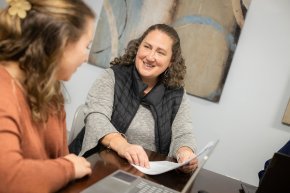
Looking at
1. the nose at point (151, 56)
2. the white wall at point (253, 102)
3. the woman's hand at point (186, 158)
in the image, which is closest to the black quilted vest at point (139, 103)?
the nose at point (151, 56)

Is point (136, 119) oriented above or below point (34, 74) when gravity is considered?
below

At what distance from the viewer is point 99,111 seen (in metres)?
1.57

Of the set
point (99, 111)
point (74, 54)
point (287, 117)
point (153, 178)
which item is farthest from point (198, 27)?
point (74, 54)

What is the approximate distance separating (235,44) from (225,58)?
13cm

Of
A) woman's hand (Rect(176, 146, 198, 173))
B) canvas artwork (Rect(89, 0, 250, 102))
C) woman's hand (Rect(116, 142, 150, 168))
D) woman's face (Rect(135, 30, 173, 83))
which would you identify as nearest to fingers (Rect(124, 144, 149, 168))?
woman's hand (Rect(116, 142, 150, 168))

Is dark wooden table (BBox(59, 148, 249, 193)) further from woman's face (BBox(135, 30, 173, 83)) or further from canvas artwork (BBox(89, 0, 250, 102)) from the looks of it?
canvas artwork (BBox(89, 0, 250, 102))

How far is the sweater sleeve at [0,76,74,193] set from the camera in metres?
0.76

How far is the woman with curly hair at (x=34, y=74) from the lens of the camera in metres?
0.78

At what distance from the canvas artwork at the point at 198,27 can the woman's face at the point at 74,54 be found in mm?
1820

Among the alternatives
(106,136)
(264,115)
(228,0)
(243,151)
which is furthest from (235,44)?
(106,136)

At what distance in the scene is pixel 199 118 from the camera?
2795mm

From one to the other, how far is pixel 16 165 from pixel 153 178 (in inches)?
20.5

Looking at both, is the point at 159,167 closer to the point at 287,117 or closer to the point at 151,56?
the point at 151,56

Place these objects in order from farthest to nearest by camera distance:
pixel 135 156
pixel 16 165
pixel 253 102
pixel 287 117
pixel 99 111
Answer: pixel 253 102 → pixel 287 117 → pixel 99 111 → pixel 135 156 → pixel 16 165
